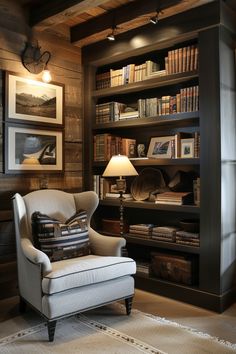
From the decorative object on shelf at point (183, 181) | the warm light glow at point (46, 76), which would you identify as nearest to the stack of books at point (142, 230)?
the decorative object on shelf at point (183, 181)

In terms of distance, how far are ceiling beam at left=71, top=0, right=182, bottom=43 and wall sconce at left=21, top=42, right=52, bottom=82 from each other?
44cm

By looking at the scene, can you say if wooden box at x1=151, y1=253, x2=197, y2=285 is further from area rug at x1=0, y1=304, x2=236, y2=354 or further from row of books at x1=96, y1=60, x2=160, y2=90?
row of books at x1=96, y1=60, x2=160, y2=90

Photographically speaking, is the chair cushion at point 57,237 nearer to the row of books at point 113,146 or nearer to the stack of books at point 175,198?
the stack of books at point 175,198

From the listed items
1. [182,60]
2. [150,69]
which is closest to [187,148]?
[182,60]

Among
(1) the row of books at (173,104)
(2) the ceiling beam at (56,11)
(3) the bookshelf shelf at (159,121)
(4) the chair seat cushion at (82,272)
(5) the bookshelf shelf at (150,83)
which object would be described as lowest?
(4) the chair seat cushion at (82,272)

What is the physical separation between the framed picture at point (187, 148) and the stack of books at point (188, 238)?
0.71 metres

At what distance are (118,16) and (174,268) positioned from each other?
245 centimetres

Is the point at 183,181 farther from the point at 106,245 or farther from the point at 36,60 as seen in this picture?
the point at 36,60

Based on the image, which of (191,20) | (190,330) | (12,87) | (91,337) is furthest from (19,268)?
(191,20)

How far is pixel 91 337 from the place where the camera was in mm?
2332

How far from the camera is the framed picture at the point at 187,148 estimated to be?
3066 mm

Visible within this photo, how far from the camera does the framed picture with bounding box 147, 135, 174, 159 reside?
337 cm

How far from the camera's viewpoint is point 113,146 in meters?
3.68

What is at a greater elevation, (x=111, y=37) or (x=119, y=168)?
(x=111, y=37)
